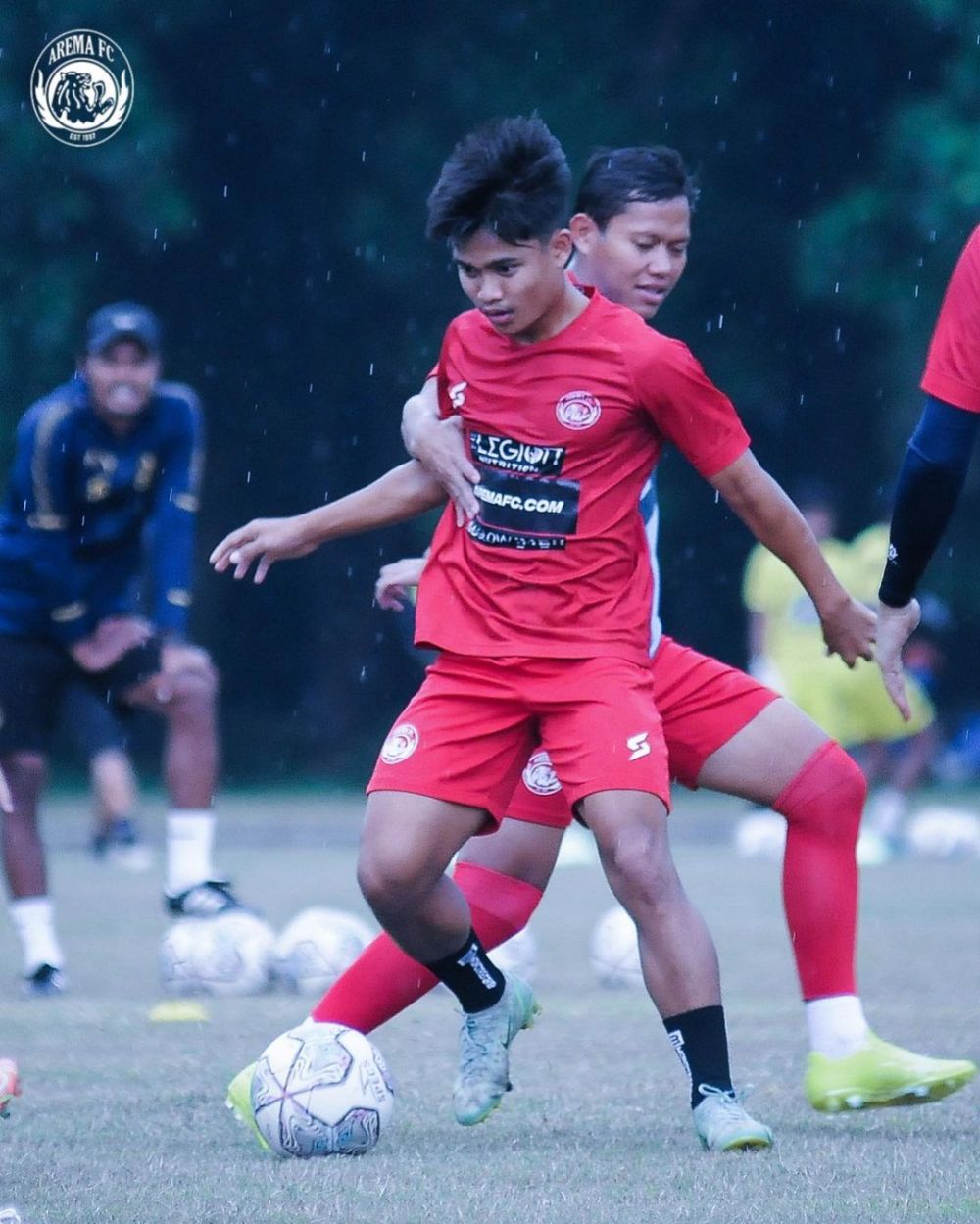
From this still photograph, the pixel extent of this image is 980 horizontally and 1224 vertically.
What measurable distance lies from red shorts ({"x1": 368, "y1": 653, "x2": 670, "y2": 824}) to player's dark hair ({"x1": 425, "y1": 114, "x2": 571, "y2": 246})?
87 centimetres

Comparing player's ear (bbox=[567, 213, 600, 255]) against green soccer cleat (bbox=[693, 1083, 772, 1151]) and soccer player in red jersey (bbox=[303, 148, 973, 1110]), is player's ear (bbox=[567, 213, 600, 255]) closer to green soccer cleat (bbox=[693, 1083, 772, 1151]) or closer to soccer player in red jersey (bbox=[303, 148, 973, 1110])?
soccer player in red jersey (bbox=[303, 148, 973, 1110])

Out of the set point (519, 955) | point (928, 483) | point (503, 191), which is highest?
point (503, 191)

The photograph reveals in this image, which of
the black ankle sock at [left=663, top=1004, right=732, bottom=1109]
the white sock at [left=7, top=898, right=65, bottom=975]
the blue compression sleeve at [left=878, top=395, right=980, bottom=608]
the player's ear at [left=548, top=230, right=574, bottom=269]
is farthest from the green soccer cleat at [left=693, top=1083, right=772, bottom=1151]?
the white sock at [left=7, top=898, right=65, bottom=975]

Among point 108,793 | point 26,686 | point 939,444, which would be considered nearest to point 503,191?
point 939,444

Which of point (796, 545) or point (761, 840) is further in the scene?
point (761, 840)

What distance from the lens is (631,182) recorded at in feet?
16.9

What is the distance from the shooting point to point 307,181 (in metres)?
22.7

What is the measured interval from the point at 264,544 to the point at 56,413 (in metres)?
3.17

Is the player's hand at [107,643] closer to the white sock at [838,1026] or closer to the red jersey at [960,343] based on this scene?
the white sock at [838,1026]

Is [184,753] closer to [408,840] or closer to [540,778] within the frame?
[540,778]

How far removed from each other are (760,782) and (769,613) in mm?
9990

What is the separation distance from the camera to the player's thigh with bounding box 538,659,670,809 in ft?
15.1

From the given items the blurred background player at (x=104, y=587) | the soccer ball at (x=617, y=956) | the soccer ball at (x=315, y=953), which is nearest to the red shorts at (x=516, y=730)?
the soccer ball at (x=315, y=953)

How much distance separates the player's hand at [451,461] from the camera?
4.84m
